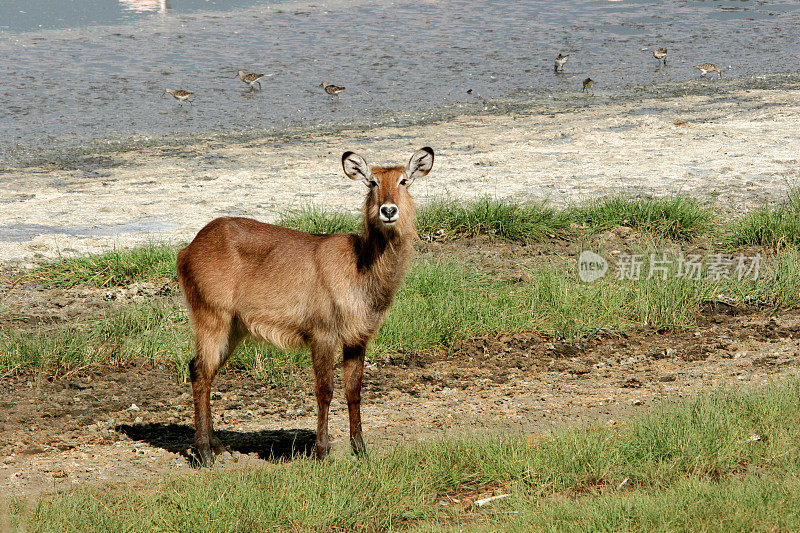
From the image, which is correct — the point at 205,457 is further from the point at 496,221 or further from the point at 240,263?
the point at 496,221

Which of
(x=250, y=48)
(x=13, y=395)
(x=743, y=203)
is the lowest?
(x=13, y=395)

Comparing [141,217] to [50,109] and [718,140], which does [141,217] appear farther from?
[718,140]

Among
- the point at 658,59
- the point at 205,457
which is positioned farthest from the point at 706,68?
the point at 205,457

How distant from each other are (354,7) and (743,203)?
15.7 metres

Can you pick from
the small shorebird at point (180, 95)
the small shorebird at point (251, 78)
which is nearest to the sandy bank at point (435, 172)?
the small shorebird at point (180, 95)

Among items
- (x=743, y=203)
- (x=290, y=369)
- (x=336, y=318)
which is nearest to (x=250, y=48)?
(x=743, y=203)

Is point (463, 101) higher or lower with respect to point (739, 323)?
higher

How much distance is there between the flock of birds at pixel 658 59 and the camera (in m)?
15.3

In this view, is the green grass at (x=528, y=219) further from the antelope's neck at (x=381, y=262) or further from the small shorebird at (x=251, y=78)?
the small shorebird at (x=251, y=78)

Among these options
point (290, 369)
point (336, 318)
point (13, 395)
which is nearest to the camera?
point (336, 318)

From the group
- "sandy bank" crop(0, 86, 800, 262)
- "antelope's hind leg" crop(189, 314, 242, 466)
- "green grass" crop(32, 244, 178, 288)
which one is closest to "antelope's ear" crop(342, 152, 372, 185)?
"antelope's hind leg" crop(189, 314, 242, 466)

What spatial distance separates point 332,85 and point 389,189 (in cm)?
1095

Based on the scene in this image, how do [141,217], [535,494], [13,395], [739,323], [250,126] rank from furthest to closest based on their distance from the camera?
1. [250,126]
2. [141,217]
3. [739,323]
4. [13,395]
5. [535,494]

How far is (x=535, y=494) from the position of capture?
14.9ft
